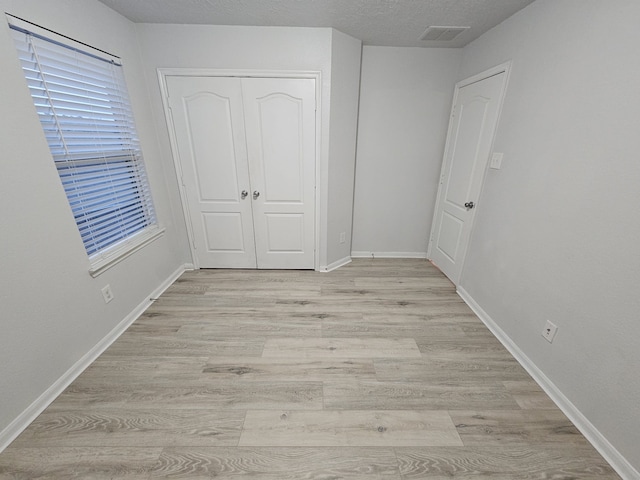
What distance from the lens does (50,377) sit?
4.99 ft

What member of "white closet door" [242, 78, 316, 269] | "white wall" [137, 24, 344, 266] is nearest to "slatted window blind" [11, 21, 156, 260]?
"white wall" [137, 24, 344, 266]

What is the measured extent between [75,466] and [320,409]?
3.93 ft

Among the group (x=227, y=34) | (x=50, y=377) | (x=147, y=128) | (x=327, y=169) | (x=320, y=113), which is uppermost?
(x=227, y=34)

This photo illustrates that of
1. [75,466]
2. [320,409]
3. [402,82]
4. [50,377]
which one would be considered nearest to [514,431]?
[320,409]

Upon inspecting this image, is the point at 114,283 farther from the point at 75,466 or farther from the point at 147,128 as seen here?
the point at 147,128

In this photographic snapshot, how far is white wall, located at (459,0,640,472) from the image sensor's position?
121cm

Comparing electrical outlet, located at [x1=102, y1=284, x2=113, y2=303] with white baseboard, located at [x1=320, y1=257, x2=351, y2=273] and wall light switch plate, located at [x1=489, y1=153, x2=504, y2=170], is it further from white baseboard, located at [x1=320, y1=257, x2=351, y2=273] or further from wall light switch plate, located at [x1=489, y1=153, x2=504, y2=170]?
wall light switch plate, located at [x1=489, y1=153, x2=504, y2=170]

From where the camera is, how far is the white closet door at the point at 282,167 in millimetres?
2422

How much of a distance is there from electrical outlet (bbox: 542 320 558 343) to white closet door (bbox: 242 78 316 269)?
2098mm

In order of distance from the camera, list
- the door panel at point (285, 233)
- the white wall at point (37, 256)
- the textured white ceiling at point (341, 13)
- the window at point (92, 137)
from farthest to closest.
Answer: the door panel at point (285, 233), the textured white ceiling at point (341, 13), the window at point (92, 137), the white wall at point (37, 256)

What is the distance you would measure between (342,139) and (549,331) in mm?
2315

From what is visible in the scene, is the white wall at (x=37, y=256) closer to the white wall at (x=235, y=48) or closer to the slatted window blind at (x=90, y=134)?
the slatted window blind at (x=90, y=134)

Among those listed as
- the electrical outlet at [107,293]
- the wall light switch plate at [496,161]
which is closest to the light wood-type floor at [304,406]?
the electrical outlet at [107,293]

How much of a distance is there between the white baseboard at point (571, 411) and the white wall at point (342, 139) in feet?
5.47
